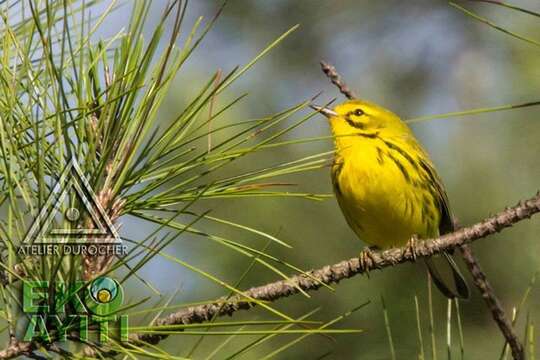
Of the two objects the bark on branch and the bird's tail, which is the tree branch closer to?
the bark on branch

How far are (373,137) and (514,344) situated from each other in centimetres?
145

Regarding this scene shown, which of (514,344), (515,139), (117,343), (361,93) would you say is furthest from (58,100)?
(361,93)

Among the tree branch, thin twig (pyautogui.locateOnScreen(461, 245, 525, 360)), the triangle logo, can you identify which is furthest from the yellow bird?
the triangle logo

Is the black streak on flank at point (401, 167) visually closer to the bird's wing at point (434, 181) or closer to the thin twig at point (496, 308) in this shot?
the bird's wing at point (434, 181)

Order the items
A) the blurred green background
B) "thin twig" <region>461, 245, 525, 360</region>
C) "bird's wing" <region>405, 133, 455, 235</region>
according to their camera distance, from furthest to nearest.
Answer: "bird's wing" <region>405, 133, 455, 235</region>
the blurred green background
"thin twig" <region>461, 245, 525, 360</region>

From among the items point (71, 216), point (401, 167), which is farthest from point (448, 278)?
point (71, 216)

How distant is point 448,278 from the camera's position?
3.01 meters

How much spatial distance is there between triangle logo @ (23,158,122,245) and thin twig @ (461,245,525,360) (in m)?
0.56

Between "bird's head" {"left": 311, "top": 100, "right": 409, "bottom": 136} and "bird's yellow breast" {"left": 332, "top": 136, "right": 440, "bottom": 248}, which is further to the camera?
"bird's head" {"left": 311, "top": 100, "right": 409, "bottom": 136}

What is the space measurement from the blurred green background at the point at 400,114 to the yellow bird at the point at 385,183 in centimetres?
9

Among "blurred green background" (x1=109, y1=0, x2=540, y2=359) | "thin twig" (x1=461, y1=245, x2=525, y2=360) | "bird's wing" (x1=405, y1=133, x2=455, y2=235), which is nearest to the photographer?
"thin twig" (x1=461, y1=245, x2=525, y2=360)

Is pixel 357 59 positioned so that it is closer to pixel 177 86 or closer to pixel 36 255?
pixel 177 86

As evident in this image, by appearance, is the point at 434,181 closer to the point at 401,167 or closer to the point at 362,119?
the point at 401,167

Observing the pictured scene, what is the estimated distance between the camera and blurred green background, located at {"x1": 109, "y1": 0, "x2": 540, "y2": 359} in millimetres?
2271
